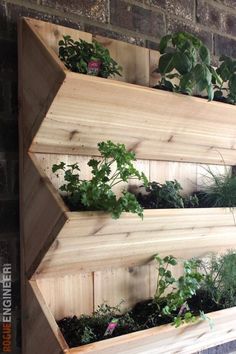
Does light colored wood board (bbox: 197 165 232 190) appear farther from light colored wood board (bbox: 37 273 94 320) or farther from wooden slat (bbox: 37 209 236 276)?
light colored wood board (bbox: 37 273 94 320)

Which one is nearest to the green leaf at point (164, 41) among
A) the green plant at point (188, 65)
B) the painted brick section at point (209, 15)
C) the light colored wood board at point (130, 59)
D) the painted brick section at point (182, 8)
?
the green plant at point (188, 65)

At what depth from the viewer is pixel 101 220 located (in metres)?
1.10

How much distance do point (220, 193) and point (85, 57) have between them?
2.36 feet

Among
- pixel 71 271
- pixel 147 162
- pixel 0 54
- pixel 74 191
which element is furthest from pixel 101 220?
pixel 0 54

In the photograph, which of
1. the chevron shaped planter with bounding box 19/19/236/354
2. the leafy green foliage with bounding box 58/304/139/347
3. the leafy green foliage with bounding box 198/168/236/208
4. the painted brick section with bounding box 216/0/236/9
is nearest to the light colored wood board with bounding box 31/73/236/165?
the chevron shaped planter with bounding box 19/19/236/354

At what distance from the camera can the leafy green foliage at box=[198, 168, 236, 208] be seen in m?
1.52

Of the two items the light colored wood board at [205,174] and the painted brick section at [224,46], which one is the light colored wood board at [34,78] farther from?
the painted brick section at [224,46]

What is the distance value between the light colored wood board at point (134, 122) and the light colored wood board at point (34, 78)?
28 mm

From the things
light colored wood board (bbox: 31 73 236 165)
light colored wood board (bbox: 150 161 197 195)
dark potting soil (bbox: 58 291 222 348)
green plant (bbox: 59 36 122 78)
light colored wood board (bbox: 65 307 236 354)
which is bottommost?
light colored wood board (bbox: 65 307 236 354)

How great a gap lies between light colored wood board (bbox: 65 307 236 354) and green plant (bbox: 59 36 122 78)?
754 mm

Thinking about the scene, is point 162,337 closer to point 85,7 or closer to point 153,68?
point 153,68

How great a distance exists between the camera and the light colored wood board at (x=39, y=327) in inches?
42.7

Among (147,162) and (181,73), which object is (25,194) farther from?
Result: (181,73)

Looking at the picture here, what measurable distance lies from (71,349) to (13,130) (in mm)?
638
